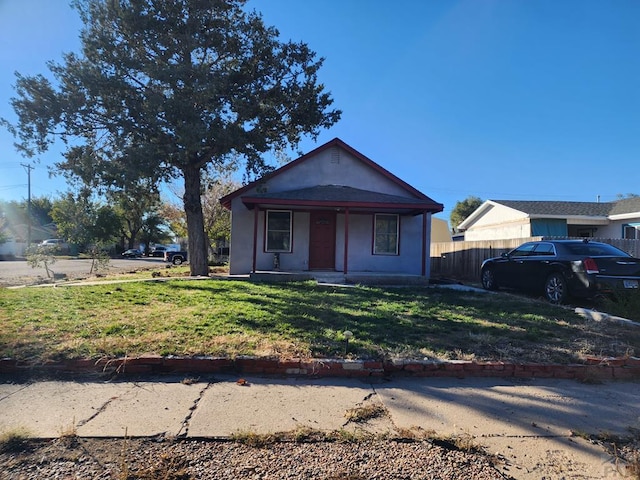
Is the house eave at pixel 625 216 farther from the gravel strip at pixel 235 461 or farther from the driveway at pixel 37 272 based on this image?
the driveway at pixel 37 272

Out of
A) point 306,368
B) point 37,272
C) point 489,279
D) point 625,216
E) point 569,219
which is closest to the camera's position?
point 306,368

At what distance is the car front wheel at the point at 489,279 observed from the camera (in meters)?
12.2

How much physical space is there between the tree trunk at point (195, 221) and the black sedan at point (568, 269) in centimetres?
1034

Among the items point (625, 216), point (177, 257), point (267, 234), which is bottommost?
point (177, 257)

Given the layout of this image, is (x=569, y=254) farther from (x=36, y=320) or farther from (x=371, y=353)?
(x=36, y=320)

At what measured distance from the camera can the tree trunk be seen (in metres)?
14.8

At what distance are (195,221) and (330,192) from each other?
5158 mm

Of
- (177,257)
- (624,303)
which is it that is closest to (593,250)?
(624,303)

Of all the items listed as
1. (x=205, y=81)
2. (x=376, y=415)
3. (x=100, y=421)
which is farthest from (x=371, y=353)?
(x=205, y=81)

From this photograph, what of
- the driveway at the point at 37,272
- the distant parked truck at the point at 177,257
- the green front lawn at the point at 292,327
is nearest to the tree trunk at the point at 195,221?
the green front lawn at the point at 292,327

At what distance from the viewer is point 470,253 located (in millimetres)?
16656

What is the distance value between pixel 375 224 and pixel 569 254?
24.7 feet

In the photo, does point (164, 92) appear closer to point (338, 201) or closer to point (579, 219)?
point (338, 201)

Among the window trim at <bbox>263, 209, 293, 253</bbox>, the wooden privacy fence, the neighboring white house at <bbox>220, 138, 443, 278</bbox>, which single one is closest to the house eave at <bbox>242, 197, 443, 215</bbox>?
the neighboring white house at <bbox>220, 138, 443, 278</bbox>
